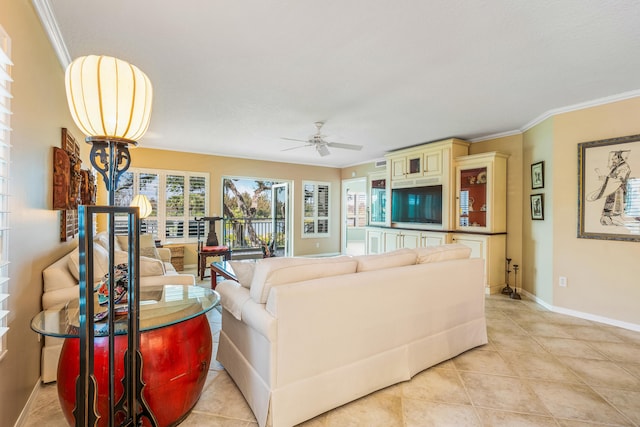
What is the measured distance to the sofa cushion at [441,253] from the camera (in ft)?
7.93

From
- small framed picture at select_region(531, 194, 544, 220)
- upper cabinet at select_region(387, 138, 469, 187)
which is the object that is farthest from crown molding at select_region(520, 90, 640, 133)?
upper cabinet at select_region(387, 138, 469, 187)

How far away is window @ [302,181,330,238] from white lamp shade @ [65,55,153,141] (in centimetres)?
640

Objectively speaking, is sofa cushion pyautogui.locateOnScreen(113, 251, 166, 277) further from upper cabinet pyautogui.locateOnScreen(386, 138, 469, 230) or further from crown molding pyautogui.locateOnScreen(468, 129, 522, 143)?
crown molding pyautogui.locateOnScreen(468, 129, 522, 143)

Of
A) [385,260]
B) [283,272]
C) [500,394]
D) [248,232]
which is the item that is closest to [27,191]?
[283,272]

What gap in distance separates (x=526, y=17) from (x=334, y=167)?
6.23m

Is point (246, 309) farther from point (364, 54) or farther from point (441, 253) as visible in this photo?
point (364, 54)

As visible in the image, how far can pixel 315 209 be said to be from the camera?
781 centimetres

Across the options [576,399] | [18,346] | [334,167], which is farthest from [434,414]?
[334,167]

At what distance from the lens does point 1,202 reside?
139cm

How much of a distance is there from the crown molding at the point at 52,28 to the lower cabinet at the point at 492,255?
16.9 feet

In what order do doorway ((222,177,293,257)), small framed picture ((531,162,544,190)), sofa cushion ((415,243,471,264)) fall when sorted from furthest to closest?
doorway ((222,177,293,257)) < small framed picture ((531,162,544,190)) < sofa cushion ((415,243,471,264))

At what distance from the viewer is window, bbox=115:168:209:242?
5.61 metres

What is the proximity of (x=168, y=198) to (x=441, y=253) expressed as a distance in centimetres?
533

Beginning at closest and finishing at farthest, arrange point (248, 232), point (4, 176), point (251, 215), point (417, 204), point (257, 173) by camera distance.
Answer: point (4, 176)
point (417, 204)
point (257, 173)
point (248, 232)
point (251, 215)
